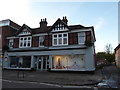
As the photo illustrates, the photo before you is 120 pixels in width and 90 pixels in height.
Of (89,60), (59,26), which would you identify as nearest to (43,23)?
(59,26)

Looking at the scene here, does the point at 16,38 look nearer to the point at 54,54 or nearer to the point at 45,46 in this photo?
the point at 45,46

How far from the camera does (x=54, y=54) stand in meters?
22.6

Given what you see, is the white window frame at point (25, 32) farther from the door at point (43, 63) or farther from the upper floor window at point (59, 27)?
the upper floor window at point (59, 27)

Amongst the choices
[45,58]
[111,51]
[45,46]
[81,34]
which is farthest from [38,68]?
[111,51]

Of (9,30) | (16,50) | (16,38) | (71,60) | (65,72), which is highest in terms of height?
(9,30)

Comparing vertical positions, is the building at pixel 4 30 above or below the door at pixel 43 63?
above

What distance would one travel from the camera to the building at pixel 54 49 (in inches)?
829

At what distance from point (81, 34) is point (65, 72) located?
21.8 feet

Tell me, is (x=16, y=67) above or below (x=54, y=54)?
below

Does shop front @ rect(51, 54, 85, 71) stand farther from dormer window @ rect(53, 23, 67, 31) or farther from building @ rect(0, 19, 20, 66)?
building @ rect(0, 19, 20, 66)

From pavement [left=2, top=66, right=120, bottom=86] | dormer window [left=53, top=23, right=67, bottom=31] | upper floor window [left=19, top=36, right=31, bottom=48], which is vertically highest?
dormer window [left=53, top=23, right=67, bottom=31]

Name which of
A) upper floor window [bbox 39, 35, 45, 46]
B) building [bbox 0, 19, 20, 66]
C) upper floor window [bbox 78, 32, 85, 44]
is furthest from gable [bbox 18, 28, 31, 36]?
upper floor window [bbox 78, 32, 85, 44]

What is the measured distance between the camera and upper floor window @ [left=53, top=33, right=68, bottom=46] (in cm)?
2266

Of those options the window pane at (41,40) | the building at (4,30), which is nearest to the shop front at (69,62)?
the window pane at (41,40)
